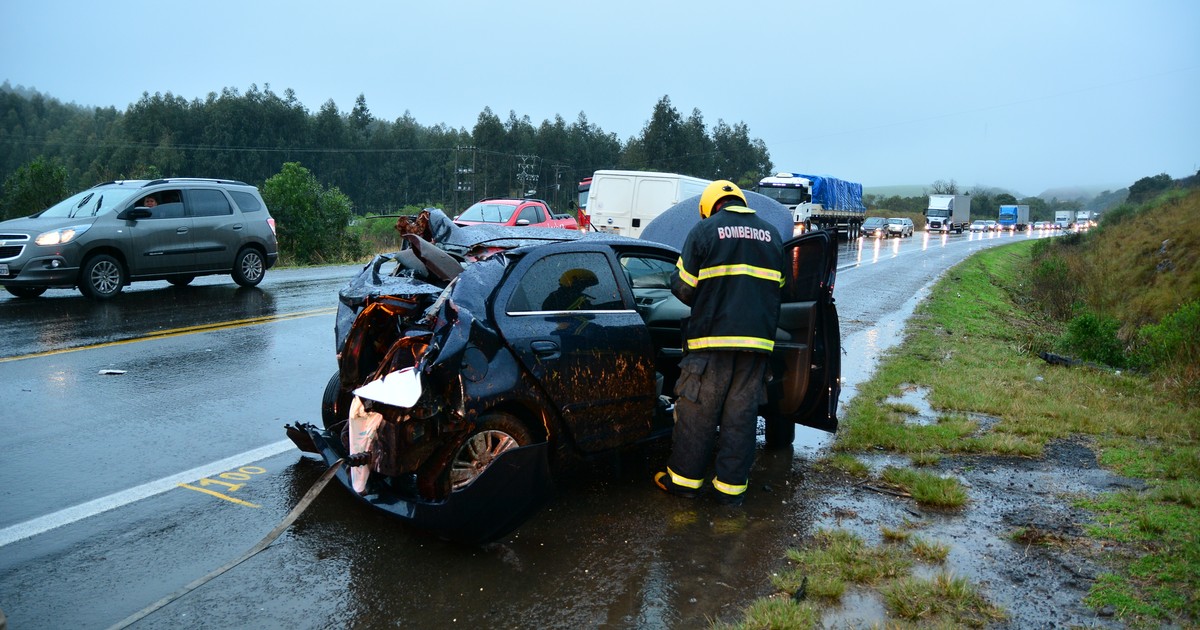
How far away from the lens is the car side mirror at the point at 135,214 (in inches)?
492

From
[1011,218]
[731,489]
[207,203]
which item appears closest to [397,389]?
[731,489]

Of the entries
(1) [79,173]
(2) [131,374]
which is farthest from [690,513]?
(1) [79,173]

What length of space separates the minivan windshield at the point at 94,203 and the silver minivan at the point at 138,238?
15mm

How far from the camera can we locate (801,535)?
4629mm

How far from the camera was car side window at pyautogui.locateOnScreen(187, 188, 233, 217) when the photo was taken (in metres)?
13.5

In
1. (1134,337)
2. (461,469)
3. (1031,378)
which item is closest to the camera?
(461,469)

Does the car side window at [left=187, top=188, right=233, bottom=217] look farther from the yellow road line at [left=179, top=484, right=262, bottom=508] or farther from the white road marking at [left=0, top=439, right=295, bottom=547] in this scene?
the yellow road line at [left=179, top=484, right=262, bottom=508]

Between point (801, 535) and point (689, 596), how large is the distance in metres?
1.04

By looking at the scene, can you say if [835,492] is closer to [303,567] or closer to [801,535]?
[801,535]

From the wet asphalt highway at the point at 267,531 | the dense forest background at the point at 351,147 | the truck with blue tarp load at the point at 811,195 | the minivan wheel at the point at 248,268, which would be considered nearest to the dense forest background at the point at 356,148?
the dense forest background at the point at 351,147

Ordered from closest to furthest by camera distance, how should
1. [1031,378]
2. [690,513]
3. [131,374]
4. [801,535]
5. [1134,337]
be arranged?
[801,535], [690,513], [131,374], [1031,378], [1134,337]

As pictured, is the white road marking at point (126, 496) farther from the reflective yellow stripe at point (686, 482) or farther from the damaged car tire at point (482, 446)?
the reflective yellow stripe at point (686, 482)

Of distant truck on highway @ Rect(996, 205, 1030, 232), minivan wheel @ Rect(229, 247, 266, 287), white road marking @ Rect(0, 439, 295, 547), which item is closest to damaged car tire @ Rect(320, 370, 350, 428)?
white road marking @ Rect(0, 439, 295, 547)

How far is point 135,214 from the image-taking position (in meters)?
12.6
